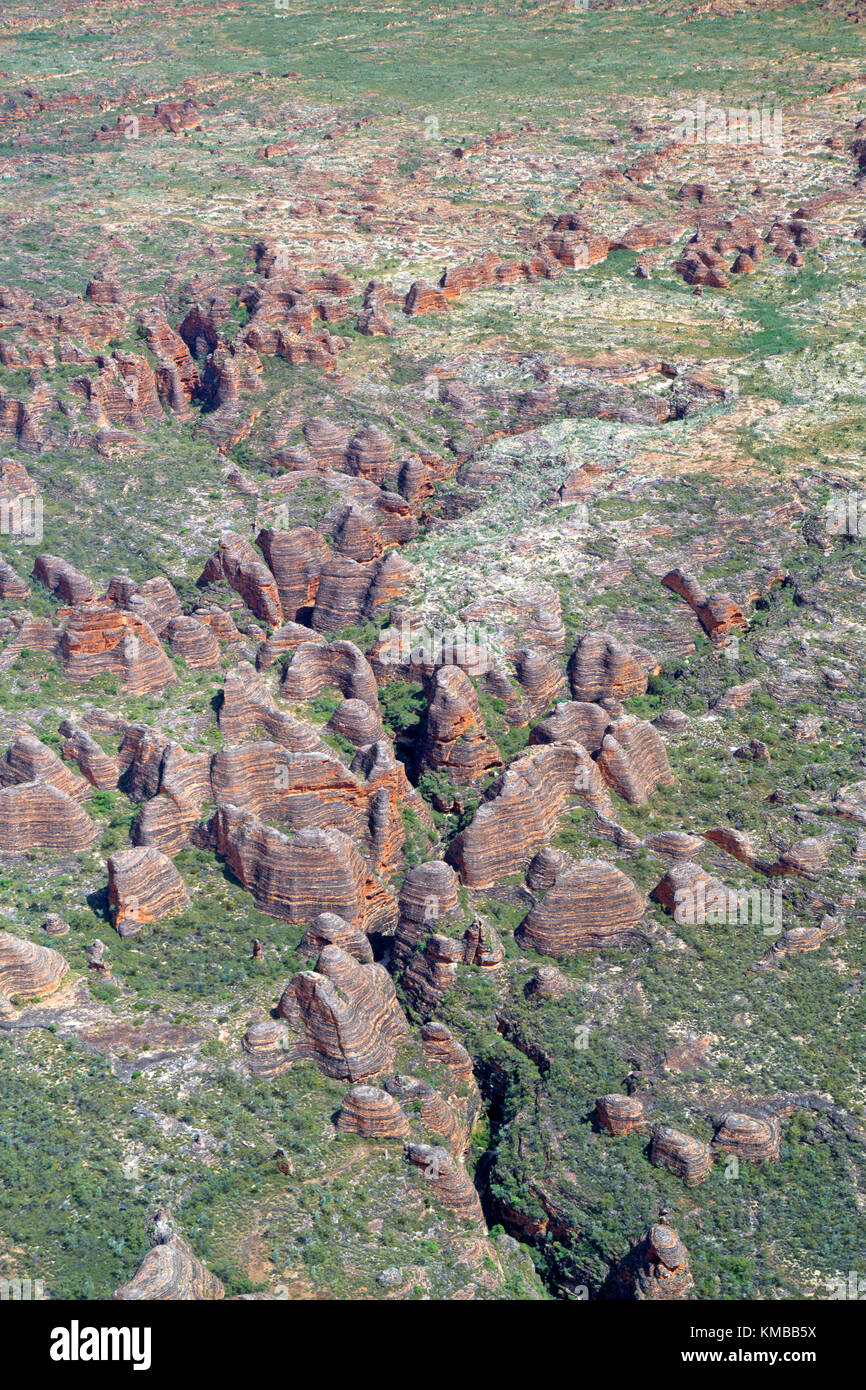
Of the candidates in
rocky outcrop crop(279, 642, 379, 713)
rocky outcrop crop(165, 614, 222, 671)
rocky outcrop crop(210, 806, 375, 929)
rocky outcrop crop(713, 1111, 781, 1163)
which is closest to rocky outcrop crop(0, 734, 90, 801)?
rocky outcrop crop(210, 806, 375, 929)

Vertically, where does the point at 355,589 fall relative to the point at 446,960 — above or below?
above

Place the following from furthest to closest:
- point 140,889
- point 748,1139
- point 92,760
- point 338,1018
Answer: point 92,760, point 140,889, point 338,1018, point 748,1139

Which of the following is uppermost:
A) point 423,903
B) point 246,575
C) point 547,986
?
point 246,575

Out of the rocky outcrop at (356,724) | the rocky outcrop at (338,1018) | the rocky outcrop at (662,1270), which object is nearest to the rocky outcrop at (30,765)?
the rocky outcrop at (356,724)

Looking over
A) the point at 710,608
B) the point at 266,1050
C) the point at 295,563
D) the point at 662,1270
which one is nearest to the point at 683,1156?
the point at 662,1270

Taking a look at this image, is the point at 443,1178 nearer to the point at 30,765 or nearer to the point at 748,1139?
the point at 748,1139

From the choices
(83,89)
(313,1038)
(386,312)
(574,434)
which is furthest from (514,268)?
(313,1038)

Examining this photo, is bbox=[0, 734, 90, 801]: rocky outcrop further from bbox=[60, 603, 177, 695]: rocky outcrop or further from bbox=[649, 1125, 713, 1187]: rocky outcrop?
bbox=[649, 1125, 713, 1187]: rocky outcrop
